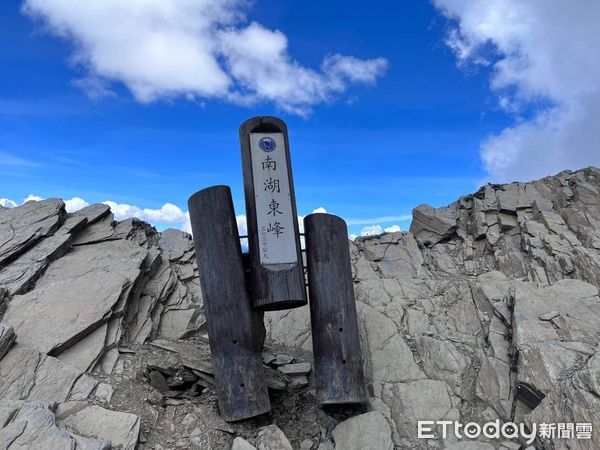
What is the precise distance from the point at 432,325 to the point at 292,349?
11.0 ft

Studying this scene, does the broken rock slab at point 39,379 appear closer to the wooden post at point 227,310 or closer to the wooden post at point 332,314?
the wooden post at point 227,310

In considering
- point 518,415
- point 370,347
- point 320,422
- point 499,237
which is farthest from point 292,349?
point 499,237

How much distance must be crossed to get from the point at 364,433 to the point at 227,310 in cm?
305

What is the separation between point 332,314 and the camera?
23.7 ft

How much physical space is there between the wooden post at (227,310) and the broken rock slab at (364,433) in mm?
1299

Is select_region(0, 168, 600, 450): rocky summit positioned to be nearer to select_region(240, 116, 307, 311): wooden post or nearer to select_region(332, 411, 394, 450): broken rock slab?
select_region(332, 411, 394, 450): broken rock slab

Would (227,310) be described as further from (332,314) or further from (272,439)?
(272,439)

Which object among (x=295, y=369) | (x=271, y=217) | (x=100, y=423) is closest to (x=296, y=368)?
(x=295, y=369)

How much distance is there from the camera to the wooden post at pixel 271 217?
704 centimetres

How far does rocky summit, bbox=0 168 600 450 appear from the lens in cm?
631

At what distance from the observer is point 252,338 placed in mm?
6891

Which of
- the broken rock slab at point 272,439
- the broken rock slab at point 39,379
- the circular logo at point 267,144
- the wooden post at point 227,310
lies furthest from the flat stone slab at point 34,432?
the circular logo at point 267,144

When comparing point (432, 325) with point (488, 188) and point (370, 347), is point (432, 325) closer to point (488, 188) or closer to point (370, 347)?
point (370, 347)

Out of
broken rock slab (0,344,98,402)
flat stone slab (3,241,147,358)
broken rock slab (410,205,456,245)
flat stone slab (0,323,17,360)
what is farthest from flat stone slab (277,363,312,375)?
broken rock slab (410,205,456,245)
